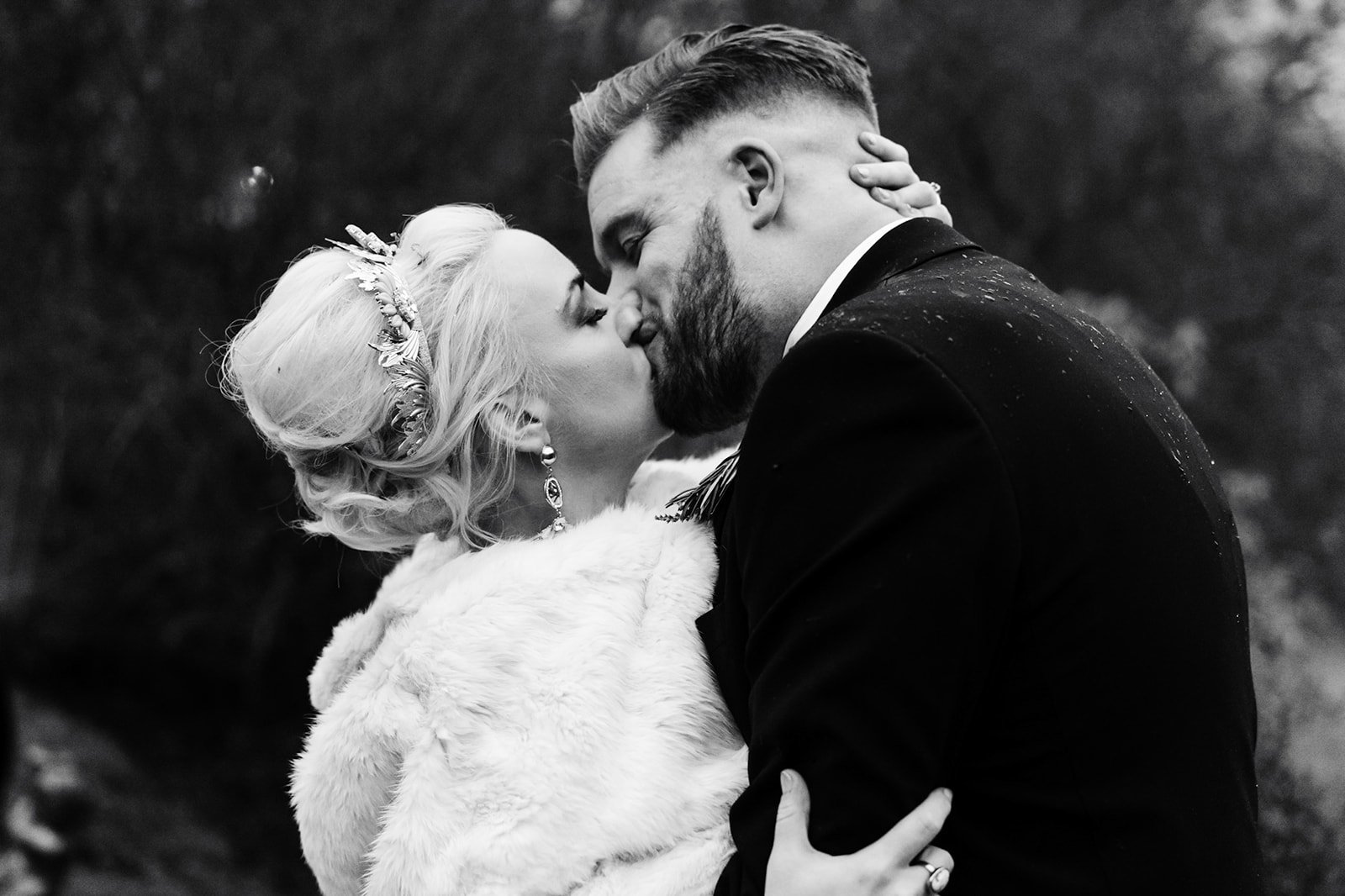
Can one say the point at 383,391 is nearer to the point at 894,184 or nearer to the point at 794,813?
the point at 894,184

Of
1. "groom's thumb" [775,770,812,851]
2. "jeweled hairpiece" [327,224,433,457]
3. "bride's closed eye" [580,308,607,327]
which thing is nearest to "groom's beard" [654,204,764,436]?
"bride's closed eye" [580,308,607,327]

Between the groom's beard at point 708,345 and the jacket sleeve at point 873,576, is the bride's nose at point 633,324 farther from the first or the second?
the jacket sleeve at point 873,576

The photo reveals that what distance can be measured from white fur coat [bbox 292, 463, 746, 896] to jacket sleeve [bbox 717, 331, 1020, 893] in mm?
390

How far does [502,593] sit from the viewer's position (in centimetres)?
245

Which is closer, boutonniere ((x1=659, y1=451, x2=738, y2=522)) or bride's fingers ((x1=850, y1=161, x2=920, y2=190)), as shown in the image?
boutonniere ((x1=659, y1=451, x2=738, y2=522))

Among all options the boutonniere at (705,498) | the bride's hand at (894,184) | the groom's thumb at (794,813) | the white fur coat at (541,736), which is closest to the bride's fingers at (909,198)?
the bride's hand at (894,184)

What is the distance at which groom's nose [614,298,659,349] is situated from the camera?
116 inches

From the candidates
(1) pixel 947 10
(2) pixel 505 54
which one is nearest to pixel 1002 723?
(2) pixel 505 54

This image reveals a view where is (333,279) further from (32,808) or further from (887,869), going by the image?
(32,808)

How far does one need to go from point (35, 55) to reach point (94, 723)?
394cm

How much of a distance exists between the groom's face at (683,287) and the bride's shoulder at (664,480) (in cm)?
18

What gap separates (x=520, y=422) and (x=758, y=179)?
30.6 inches

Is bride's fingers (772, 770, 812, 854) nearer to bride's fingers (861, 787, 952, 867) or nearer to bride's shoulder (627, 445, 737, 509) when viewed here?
bride's fingers (861, 787, 952, 867)

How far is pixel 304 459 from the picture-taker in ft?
9.37
